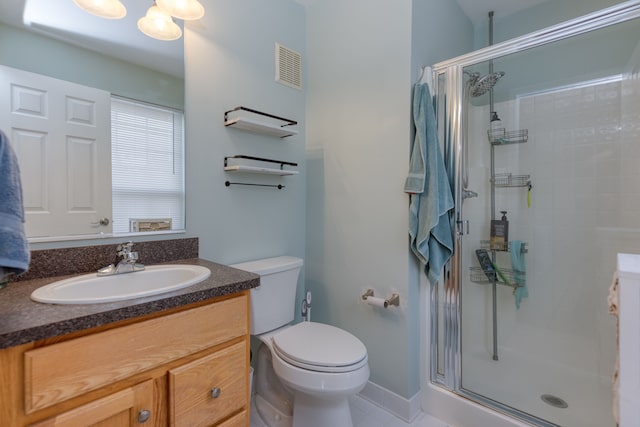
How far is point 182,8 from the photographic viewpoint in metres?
1.38

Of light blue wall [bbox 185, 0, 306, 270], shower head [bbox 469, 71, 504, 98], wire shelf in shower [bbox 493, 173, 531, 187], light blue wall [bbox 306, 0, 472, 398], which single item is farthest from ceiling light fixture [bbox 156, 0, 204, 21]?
wire shelf in shower [bbox 493, 173, 531, 187]

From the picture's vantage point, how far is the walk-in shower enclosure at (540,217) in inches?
62.3

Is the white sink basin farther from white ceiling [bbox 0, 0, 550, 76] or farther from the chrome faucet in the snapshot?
white ceiling [bbox 0, 0, 550, 76]

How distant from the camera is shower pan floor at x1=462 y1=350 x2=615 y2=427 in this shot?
1.50m

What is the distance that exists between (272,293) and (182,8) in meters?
1.42

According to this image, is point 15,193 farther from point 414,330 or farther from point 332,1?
point 332,1

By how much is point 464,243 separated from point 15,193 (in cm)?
183

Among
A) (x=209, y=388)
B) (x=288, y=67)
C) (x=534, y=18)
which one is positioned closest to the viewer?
(x=209, y=388)

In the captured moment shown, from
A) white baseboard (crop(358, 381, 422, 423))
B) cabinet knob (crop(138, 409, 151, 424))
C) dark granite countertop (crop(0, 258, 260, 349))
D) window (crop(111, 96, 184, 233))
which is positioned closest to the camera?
dark granite countertop (crop(0, 258, 260, 349))

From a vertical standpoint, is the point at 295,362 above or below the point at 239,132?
below

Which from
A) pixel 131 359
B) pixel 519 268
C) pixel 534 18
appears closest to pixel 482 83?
pixel 534 18

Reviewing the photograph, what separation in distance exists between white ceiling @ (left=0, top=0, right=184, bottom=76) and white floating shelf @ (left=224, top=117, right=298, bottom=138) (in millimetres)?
330

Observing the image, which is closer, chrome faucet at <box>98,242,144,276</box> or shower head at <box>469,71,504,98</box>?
chrome faucet at <box>98,242,144,276</box>

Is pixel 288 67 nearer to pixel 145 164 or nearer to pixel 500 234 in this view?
pixel 145 164
